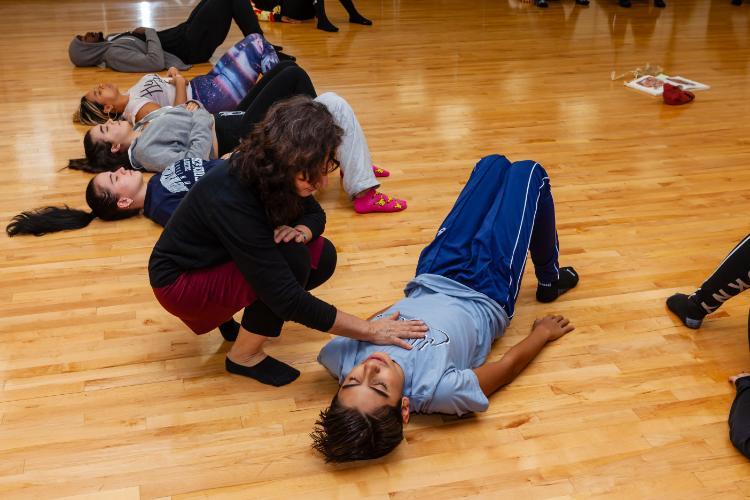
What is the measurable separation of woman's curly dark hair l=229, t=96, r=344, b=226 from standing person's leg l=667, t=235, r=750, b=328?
110 cm

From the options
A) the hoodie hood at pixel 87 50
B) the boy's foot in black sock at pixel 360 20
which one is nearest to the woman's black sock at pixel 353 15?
the boy's foot in black sock at pixel 360 20

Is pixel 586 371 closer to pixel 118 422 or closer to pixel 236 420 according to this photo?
pixel 236 420

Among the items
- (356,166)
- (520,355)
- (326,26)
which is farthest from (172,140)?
(326,26)

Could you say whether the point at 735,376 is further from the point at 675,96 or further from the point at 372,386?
the point at 675,96

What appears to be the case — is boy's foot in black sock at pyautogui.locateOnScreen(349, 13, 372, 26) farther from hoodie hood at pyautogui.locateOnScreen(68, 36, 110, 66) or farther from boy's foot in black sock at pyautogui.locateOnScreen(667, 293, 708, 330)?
boy's foot in black sock at pyautogui.locateOnScreen(667, 293, 708, 330)

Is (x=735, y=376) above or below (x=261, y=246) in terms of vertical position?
below

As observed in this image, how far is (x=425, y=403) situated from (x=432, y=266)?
0.50m

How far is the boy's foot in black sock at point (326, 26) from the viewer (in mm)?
5590

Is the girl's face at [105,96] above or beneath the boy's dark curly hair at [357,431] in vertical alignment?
above

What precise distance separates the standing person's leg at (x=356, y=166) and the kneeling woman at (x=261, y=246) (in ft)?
2.81

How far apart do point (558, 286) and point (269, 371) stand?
0.94 meters

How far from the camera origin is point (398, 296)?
2.51 meters

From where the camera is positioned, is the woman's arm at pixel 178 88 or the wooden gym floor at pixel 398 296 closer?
the wooden gym floor at pixel 398 296

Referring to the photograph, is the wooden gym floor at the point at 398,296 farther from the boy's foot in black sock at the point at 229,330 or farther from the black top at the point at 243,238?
the black top at the point at 243,238
